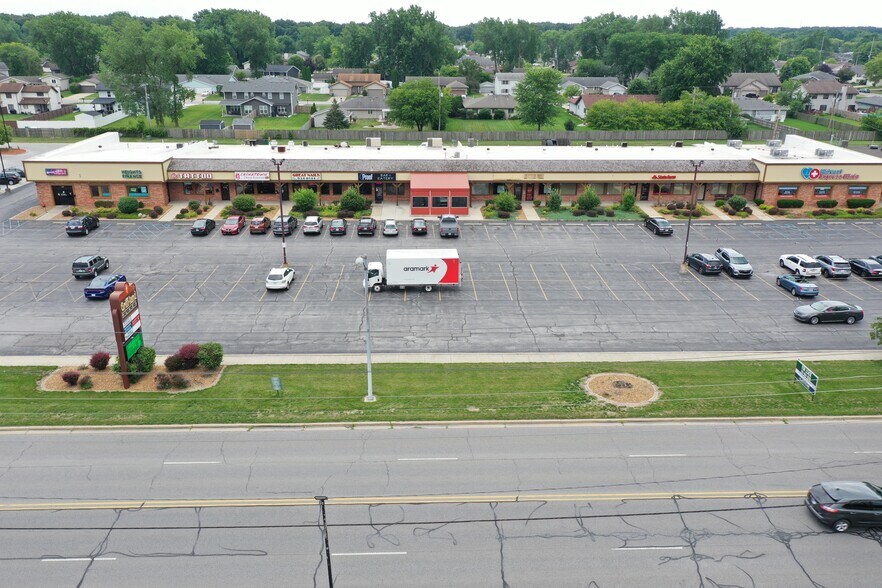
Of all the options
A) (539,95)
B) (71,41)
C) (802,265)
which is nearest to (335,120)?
(539,95)

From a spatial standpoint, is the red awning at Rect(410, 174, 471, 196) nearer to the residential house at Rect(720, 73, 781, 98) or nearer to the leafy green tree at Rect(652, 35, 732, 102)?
the leafy green tree at Rect(652, 35, 732, 102)

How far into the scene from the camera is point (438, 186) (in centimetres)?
6656

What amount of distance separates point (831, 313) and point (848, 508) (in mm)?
22843

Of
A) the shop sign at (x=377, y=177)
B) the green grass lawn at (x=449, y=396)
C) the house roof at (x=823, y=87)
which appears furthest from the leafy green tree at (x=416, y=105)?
the house roof at (x=823, y=87)

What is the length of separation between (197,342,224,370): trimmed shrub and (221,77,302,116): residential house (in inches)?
4015

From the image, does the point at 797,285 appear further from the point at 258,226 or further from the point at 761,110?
the point at 761,110

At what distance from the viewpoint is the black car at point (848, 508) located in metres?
22.7

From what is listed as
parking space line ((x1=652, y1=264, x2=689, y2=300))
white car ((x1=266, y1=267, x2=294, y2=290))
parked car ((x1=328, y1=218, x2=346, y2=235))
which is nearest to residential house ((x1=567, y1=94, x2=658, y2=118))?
→ parked car ((x1=328, y1=218, x2=346, y2=235))

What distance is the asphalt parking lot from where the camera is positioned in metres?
40.1

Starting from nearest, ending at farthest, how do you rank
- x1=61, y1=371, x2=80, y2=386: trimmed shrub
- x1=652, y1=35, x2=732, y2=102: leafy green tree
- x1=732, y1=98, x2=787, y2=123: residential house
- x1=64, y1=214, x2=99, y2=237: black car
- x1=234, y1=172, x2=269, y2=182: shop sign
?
1. x1=61, y1=371, x2=80, y2=386: trimmed shrub
2. x1=64, y1=214, x2=99, y2=237: black car
3. x1=234, y1=172, x2=269, y2=182: shop sign
4. x1=652, y1=35, x2=732, y2=102: leafy green tree
5. x1=732, y1=98, x2=787, y2=123: residential house

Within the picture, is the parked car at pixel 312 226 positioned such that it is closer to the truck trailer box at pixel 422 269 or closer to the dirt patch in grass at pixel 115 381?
the truck trailer box at pixel 422 269

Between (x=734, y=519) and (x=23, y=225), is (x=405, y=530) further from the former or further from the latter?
(x=23, y=225)

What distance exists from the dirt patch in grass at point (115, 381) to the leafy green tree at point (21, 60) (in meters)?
161

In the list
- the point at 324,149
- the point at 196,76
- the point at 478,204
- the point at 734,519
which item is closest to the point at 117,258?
the point at 324,149
